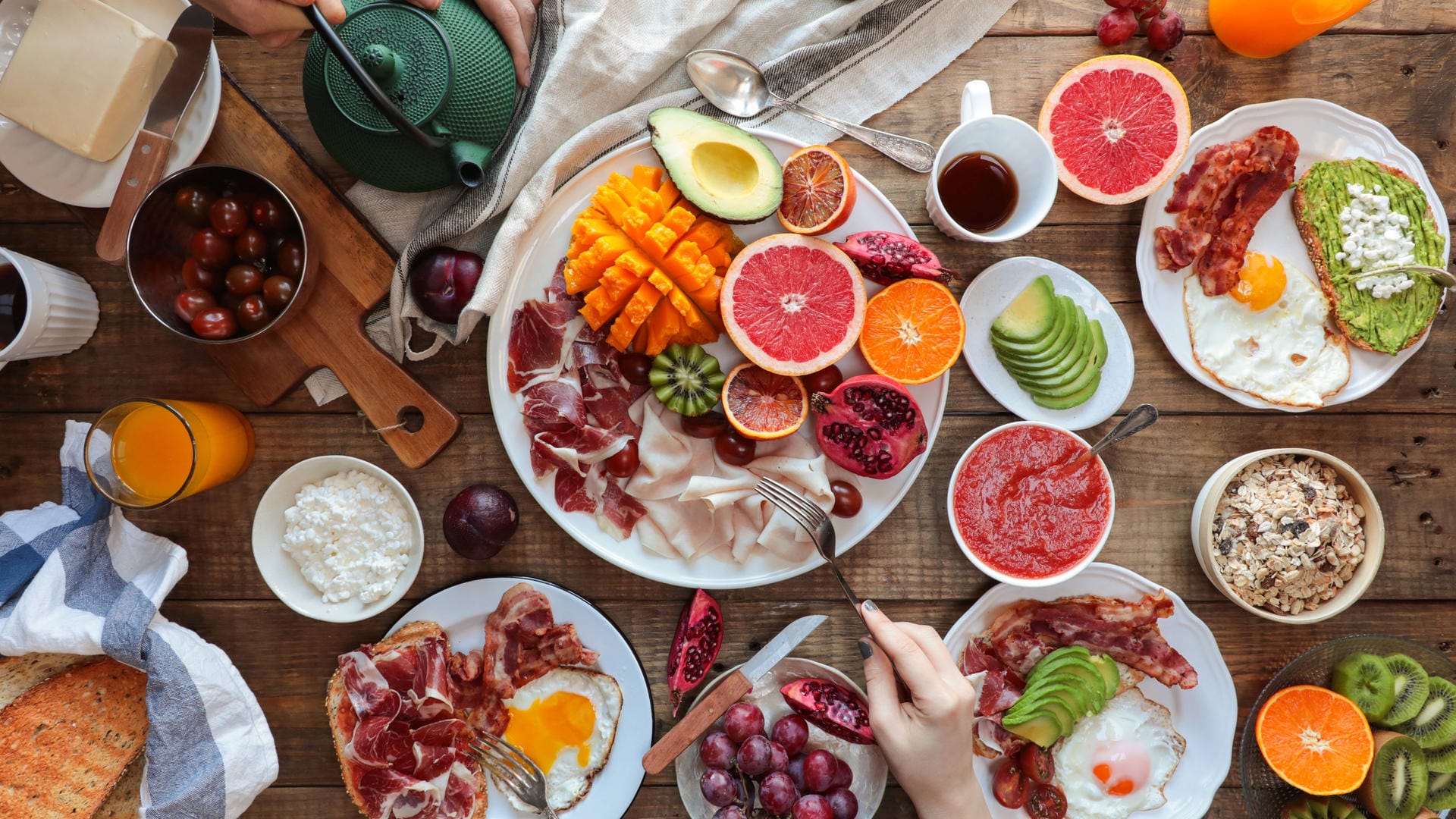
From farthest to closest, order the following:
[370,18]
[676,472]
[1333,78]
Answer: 1. [1333,78]
2. [676,472]
3. [370,18]

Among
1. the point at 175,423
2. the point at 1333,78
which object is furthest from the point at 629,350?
the point at 1333,78

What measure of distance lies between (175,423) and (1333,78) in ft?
11.7

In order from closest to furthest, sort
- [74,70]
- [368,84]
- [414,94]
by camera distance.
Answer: [368,84]
[414,94]
[74,70]

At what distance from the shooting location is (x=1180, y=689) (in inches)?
98.0

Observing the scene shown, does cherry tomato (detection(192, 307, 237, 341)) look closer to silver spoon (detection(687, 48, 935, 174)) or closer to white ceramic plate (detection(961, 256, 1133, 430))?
silver spoon (detection(687, 48, 935, 174))

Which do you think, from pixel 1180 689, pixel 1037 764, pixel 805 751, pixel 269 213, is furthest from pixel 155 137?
pixel 1180 689

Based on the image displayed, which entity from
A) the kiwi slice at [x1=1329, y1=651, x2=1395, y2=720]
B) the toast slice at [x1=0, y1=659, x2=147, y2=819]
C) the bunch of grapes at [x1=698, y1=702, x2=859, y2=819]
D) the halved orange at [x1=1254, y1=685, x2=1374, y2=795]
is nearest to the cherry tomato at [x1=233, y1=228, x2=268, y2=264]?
the toast slice at [x1=0, y1=659, x2=147, y2=819]

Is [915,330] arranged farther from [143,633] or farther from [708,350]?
[143,633]

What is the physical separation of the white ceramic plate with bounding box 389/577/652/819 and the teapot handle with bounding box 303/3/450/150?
1.22 meters

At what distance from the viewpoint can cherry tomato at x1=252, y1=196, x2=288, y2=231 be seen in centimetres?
217

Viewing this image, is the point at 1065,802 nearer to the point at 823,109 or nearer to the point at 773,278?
the point at 773,278

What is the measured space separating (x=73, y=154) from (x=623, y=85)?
1.47 metres

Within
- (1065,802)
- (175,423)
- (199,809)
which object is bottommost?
(1065,802)

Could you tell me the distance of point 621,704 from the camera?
2.38 metres
